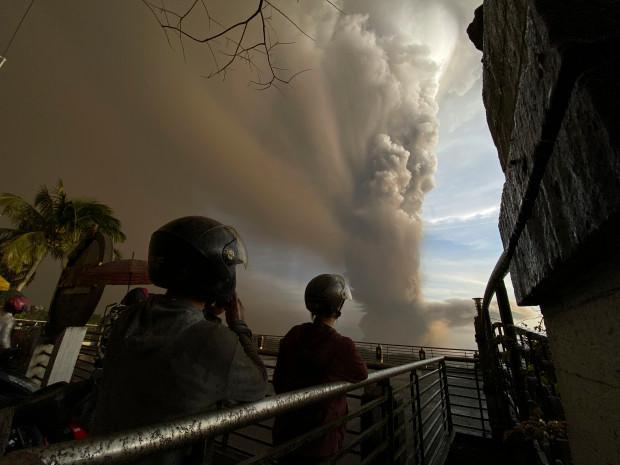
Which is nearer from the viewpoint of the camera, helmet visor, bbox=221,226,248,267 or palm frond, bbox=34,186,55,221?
helmet visor, bbox=221,226,248,267

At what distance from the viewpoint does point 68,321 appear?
6129 mm

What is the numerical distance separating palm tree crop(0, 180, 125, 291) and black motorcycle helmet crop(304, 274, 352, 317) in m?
17.5

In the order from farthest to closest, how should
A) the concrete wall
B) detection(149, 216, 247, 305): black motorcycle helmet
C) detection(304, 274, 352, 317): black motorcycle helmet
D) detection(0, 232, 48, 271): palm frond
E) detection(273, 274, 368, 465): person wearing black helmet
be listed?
1. detection(0, 232, 48, 271): palm frond
2. detection(304, 274, 352, 317): black motorcycle helmet
3. detection(273, 274, 368, 465): person wearing black helmet
4. detection(149, 216, 247, 305): black motorcycle helmet
5. the concrete wall

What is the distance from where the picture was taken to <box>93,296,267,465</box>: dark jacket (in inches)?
41.2

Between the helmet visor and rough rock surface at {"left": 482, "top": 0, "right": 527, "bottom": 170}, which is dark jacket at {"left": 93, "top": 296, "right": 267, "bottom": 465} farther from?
rough rock surface at {"left": 482, "top": 0, "right": 527, "bottom": 170}

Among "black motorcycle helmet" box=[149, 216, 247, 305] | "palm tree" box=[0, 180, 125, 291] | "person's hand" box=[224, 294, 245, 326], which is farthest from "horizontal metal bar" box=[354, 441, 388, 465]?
"palm tree" box=[0, 180, 125, 291]

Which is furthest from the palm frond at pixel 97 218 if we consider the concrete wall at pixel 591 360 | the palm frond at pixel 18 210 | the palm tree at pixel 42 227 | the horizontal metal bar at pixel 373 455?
the concrete wall at pixel 591 360

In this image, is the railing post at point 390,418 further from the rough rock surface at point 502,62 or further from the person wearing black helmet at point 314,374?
the rough rock surface at point 502,62

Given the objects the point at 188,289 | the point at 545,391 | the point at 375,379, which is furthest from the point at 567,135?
the point at 545,391

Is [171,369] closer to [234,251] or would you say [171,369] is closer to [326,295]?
[234,251]

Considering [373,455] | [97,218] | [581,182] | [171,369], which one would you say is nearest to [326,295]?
[373,455]

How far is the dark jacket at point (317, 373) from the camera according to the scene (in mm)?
2115

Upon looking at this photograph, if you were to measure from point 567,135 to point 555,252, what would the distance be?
0.30 m

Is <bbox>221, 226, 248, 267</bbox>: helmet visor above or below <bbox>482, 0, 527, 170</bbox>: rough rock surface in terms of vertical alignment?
below
